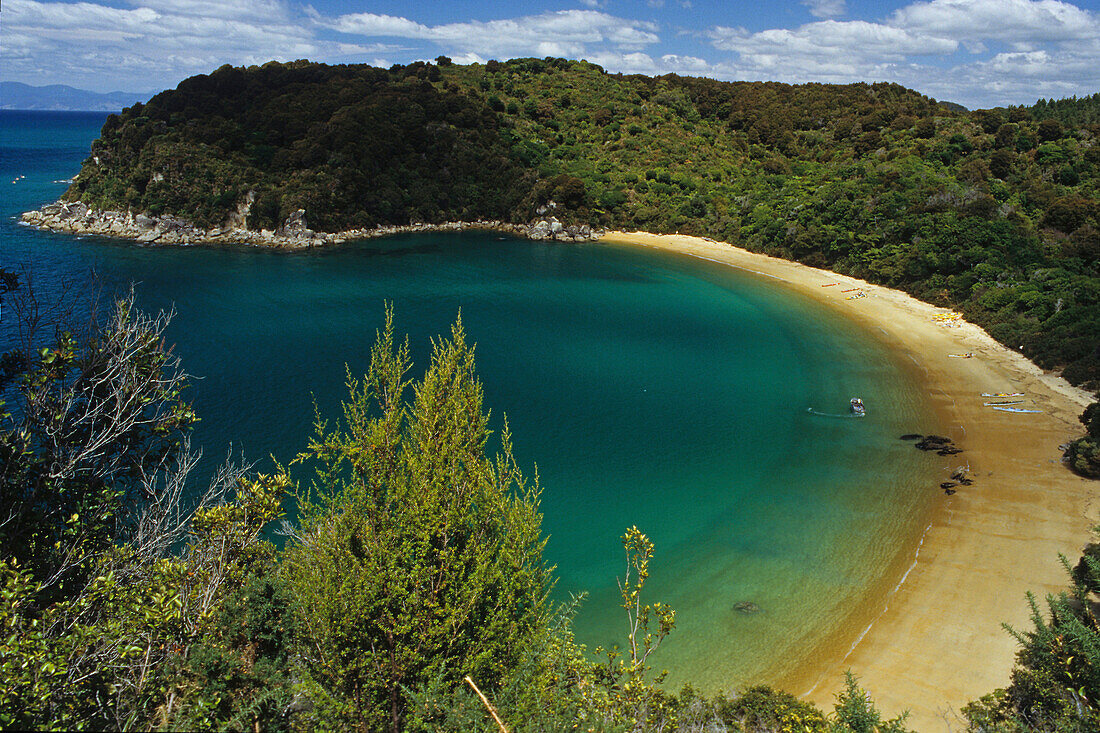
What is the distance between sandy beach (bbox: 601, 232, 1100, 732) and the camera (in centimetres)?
1814

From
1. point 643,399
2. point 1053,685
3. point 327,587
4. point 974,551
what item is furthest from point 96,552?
point 643,399

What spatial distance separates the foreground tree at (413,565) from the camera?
9781 mm

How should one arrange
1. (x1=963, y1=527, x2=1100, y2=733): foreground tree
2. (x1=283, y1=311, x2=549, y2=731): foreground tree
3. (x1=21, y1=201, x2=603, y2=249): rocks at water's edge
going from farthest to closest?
(x1=21, y1=201, x2=603, y2=249): rocks at water's edge → (x1=963, y1=527, x2=1100, y2=733): foreground tree → (x1=283, y1=311, x2=549, y2=731): foreground tree

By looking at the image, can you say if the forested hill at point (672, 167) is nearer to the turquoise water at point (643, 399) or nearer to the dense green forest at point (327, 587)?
the turquoise water at point (643, 399)

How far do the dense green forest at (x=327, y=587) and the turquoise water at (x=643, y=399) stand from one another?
31.5 feet

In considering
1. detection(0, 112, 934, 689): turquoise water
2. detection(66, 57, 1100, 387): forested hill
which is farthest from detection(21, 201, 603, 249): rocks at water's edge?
detection(0, 112, 934, 689): turquoise water

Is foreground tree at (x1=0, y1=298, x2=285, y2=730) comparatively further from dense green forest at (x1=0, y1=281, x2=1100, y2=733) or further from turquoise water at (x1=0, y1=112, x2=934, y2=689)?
turquoise water at (x1=0, y1=112, x2=934, y2=689)

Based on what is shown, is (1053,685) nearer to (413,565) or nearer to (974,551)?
(974,551)

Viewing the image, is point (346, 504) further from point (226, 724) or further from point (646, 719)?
point (646, 719)

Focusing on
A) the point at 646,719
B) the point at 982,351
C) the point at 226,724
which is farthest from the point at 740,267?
the point at 226,724

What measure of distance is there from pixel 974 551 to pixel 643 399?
18175 mm

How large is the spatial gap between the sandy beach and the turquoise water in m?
0.93

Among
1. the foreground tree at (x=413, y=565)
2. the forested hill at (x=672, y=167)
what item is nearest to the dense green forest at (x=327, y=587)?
the foreground tree at (x=413, y=565)

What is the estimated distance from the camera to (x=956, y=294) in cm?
5253
